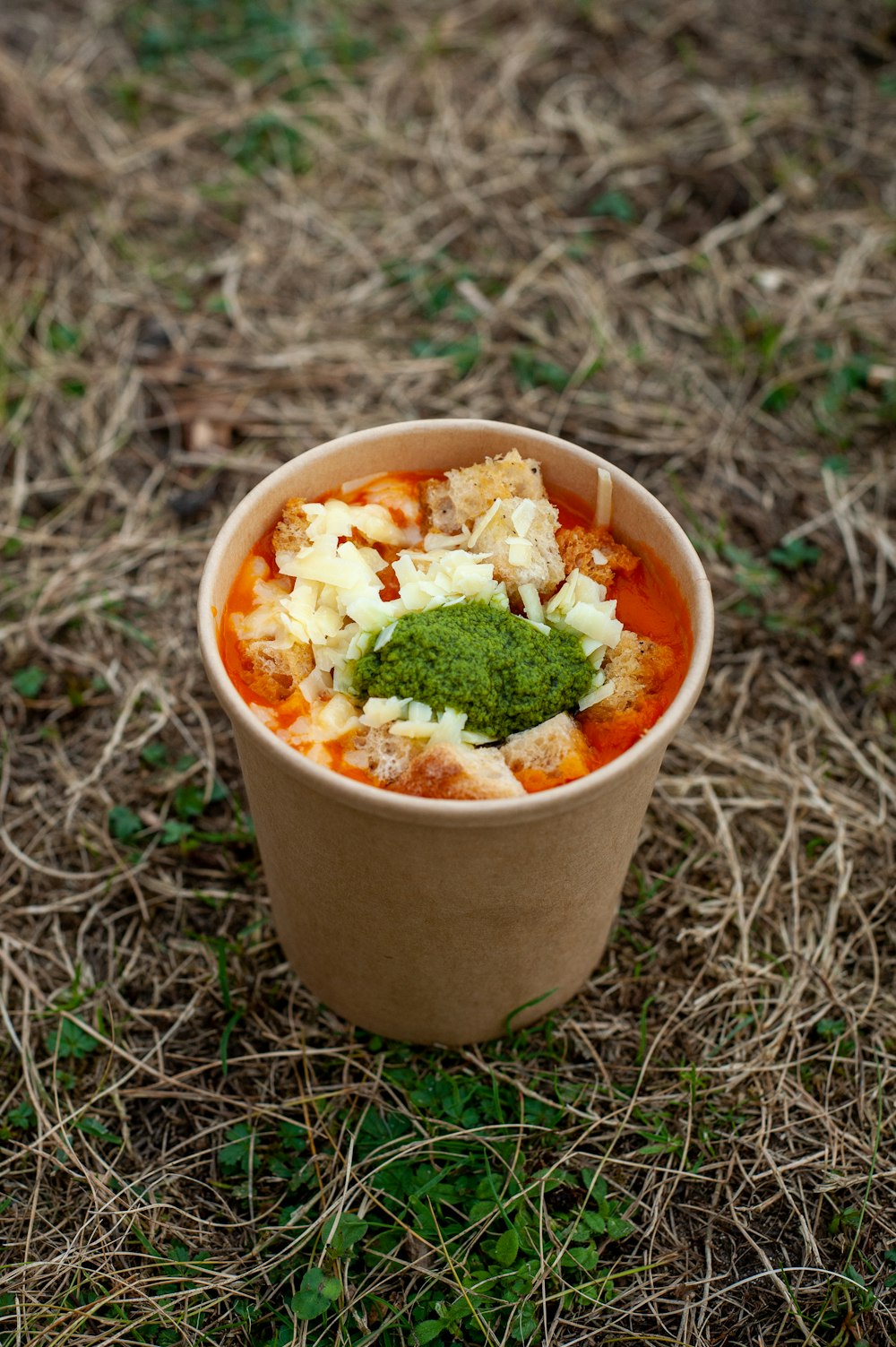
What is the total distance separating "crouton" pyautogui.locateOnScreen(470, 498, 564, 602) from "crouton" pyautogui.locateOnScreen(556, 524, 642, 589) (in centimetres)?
4

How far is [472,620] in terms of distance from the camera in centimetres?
208

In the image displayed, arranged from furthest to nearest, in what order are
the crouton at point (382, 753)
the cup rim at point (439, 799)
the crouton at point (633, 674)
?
1. the crouton at point (633, 674)
2. the crouton at point (382, 753)
3. the cup rim at point (439, 799)

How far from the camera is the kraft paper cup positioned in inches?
74.2

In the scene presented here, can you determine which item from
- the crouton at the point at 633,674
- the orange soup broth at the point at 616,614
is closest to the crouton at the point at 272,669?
the orange soup broth at the point at 616,614

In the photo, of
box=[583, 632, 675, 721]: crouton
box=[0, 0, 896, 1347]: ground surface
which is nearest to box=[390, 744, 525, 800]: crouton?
box=[583, 632, 675, 721]: crouton

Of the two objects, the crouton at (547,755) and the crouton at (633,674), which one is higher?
the crouton at (633,674)

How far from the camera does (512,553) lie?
2168 millimetres

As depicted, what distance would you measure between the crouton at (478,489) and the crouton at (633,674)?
396mm

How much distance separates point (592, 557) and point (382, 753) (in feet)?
2.02

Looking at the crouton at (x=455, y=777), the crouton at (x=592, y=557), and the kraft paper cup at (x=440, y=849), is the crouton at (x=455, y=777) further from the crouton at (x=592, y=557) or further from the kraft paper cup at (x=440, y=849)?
the crouton at (x=592, y=557)

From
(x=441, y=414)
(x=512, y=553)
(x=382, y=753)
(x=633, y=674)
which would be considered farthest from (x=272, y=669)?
(x=441, y=414)

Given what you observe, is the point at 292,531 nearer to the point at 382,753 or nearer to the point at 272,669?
the point at 272,669

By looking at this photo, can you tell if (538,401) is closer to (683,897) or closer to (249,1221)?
(683,897)

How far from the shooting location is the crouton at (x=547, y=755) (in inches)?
76.9
